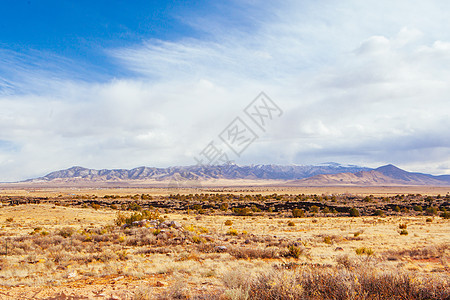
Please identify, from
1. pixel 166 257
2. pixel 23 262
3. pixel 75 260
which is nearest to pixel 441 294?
pixel 166 257

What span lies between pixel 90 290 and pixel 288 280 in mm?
5197

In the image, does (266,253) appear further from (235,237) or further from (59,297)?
(59,297)

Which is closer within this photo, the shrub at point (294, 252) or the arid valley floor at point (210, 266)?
the arid valley floor at point (210, 266)

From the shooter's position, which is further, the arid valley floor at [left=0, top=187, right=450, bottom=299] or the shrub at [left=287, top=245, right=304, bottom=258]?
the shrub at [left=287, top=245, right=304, bottom=258]

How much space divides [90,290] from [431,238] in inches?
826

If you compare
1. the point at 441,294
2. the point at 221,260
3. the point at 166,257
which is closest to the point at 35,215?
the point at 166,257

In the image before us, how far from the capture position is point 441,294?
234 inches

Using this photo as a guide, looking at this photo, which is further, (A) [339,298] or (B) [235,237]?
(B) [235,237]

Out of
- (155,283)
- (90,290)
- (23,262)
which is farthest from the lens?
(23,262)

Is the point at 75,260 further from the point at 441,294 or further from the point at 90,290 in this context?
the point at 441,294

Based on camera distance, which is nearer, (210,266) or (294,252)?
(210,266)

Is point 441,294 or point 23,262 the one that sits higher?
point 441,294

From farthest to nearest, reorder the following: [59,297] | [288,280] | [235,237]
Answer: [235,237] < [59,297] < [288,280]

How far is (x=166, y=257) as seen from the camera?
13398 mm
